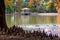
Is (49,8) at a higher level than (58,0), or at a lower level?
lower

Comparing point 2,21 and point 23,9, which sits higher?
point 2,21

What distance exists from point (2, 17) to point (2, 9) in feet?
1.06

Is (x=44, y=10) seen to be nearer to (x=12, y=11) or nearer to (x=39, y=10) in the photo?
(x=39, y=10)

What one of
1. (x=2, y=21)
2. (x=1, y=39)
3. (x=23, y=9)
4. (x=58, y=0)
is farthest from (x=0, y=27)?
(x=23, y=9)

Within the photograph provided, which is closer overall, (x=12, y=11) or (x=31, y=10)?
(x=12, y=11)

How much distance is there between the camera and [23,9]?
55.4m

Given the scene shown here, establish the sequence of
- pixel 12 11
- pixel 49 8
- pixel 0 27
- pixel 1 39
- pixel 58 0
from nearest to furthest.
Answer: pixel 1 39 < pixel 0 27 < pixel 58 0 < pixel 12 11 < pixel 49 8

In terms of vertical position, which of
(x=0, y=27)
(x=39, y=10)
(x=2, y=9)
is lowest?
(x=39, y=10)

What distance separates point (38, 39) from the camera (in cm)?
550

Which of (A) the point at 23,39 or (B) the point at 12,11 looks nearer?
(A) the point at 23,39

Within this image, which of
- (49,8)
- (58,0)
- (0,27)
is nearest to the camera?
(0,27)

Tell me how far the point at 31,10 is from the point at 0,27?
48215 millimetres

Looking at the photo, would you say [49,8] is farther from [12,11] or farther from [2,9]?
[2,9]

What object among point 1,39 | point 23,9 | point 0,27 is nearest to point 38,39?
point 1,39
